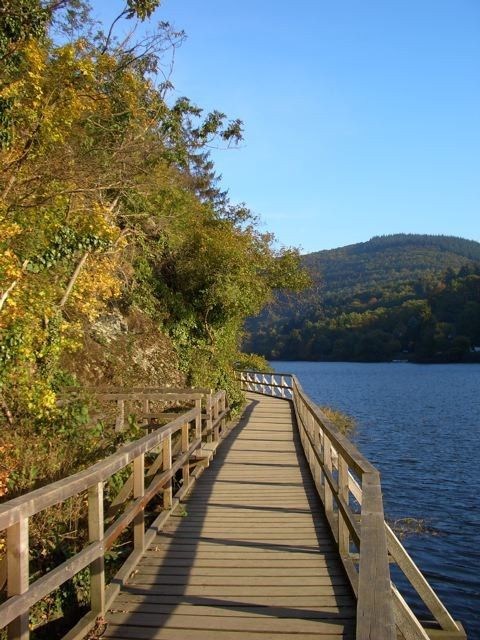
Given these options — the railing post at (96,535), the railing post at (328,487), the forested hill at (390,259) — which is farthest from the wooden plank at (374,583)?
the forested hill at (390,259)

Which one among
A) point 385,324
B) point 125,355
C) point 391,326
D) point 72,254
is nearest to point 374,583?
point 72,254

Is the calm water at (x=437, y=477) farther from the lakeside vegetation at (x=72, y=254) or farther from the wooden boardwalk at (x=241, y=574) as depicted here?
the lakeside vegetation at (x=72, y=254)

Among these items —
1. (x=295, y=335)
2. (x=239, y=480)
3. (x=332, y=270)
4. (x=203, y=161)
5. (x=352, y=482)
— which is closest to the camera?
(x=352, y=482)

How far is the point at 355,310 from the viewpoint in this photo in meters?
119

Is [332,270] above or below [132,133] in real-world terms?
above

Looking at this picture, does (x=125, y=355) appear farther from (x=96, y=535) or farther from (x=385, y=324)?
(x=385, y=324)

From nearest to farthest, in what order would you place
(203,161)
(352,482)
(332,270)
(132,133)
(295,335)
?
(352,482), (132,133), (203,161), (295,335), (332,270)

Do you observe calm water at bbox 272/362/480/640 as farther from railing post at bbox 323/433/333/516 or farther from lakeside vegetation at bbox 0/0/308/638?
lakeside vegetation at bbox 0/0/308/638

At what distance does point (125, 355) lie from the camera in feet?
44.8

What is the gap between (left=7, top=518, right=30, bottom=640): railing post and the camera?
2699mm

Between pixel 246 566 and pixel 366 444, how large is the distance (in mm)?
18537

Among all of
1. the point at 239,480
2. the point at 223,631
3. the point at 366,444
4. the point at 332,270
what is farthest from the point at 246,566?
the point at 332,270

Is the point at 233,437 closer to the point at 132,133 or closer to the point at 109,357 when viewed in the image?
the point at 109,357

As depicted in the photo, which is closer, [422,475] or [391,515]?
[391,515]
